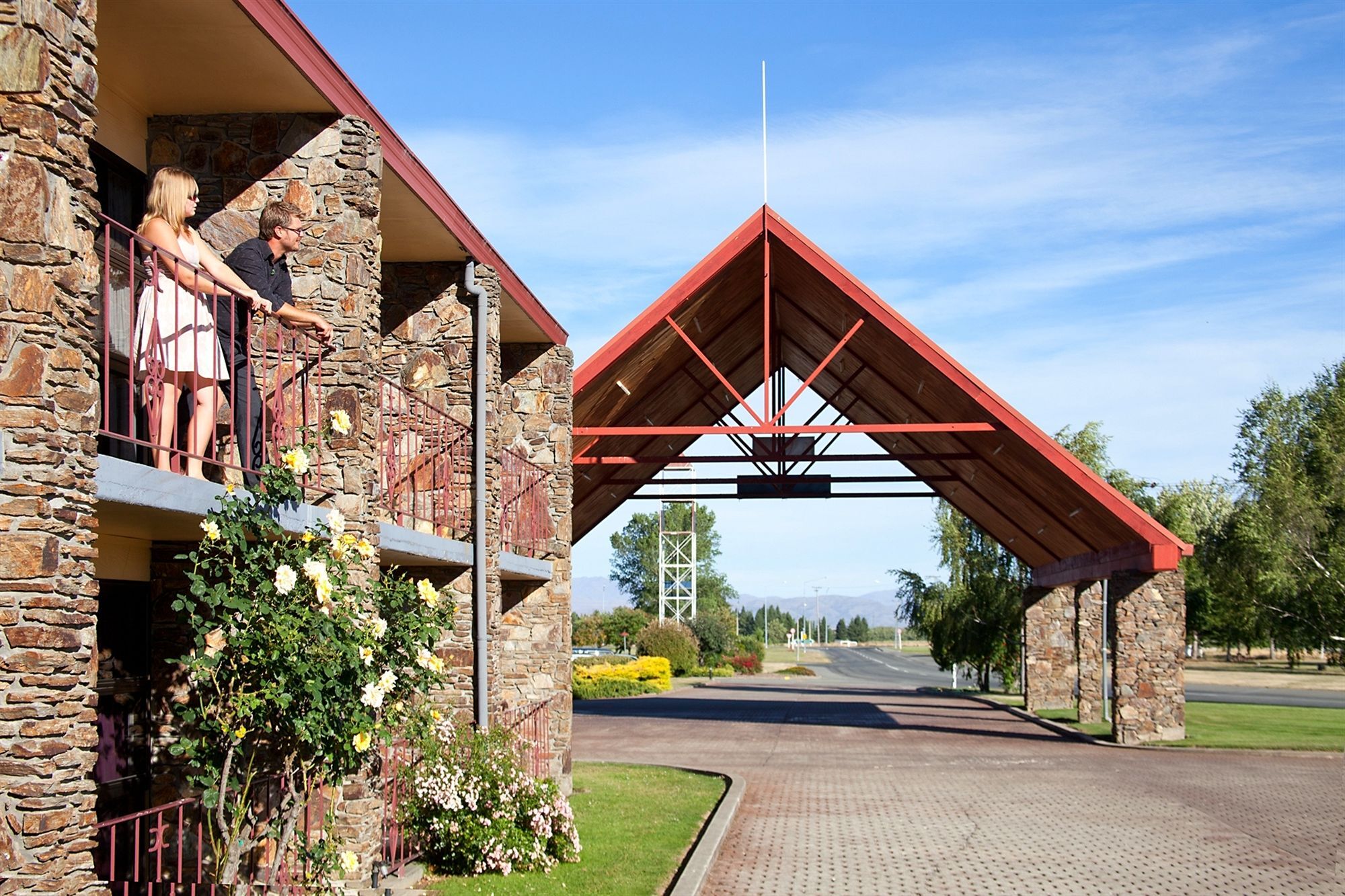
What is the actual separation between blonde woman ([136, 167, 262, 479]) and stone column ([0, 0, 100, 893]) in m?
1.26


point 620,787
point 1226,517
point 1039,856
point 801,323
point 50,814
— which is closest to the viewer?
point 50,814

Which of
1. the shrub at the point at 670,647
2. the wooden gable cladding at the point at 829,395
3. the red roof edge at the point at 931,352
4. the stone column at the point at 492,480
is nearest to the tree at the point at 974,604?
the wooden gable cladding at the point at 829,395

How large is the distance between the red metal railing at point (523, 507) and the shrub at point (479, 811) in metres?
3.24

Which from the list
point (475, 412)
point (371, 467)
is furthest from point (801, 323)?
point (371, 467)

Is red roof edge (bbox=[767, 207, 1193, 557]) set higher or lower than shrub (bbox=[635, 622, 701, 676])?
higher

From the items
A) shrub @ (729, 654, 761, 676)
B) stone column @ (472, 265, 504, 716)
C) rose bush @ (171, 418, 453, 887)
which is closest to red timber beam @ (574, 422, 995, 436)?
stone column @ (472, 265, 504, 716)

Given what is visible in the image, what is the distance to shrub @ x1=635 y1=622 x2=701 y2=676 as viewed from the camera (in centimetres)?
4859

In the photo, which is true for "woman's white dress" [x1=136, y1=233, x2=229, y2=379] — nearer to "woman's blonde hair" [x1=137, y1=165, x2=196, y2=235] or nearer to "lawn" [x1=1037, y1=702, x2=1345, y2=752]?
"woman's blonde hair" [x1=137, y1=165, x2=196, y2=235]

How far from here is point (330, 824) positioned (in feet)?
23.8

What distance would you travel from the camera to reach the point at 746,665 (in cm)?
5944

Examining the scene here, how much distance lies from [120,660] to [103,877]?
124 centimetres

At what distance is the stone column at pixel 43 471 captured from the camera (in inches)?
178

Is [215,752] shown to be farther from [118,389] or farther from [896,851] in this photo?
[896,851]

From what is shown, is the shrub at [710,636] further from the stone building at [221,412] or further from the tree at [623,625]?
the stone building at [221,412]
